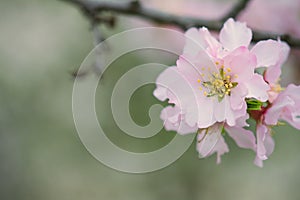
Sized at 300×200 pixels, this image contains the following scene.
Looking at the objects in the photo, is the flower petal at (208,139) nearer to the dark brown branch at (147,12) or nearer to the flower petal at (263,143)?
the flower petal at (263,143)

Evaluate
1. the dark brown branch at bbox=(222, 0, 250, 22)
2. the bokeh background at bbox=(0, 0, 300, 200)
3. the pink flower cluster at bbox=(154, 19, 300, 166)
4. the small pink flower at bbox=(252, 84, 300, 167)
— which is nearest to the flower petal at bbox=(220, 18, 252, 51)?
the pink flower cluster at bbox=(154, 19, 300, 166)

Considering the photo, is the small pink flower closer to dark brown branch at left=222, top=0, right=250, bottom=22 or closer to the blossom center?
the blossom center

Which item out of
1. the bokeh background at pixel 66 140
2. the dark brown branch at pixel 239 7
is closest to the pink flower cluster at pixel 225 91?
the dark brown branch at pixel 239 7

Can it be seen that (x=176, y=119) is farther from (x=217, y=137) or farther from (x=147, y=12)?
(x=147, y=12)

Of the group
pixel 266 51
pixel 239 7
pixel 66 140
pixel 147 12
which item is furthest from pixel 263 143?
pixel 66 140

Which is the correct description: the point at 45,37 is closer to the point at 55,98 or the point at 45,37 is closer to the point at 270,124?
the point at 55,98

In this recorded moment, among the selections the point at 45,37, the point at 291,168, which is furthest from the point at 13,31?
the point at 291,168
